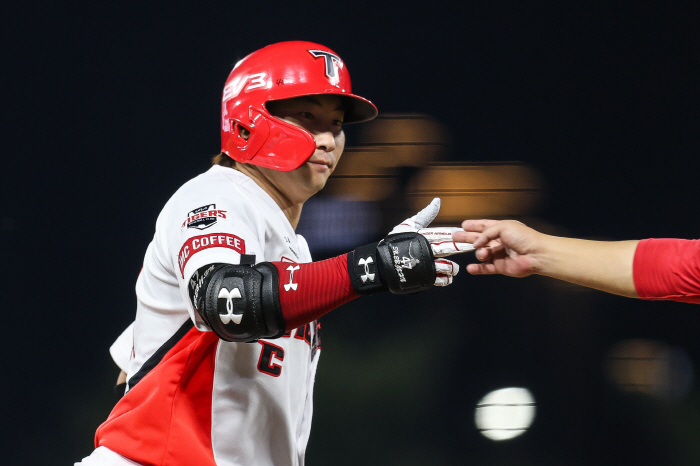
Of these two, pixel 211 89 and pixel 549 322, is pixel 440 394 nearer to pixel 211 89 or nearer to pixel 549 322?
pixel 549 322

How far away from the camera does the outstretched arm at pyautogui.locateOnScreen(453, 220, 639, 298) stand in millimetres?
1309

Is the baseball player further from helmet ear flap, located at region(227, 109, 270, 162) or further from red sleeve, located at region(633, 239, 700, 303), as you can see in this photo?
red sleeve, located at region(633, 239, 700, 303)

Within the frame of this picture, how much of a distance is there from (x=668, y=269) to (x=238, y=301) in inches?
36.9

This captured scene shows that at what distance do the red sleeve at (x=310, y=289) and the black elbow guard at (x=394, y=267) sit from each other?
0.08 ft

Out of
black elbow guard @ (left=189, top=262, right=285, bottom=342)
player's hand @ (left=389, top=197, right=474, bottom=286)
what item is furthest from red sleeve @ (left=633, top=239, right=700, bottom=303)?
black elbow guard @ (left=189, top=262, right=285, bottom=342)

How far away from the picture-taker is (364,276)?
3.63ft

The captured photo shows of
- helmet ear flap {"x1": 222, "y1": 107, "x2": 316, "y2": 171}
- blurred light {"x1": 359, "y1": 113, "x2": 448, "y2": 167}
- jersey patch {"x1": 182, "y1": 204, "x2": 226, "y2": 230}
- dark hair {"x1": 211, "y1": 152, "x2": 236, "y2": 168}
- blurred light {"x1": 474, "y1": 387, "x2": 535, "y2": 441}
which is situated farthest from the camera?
blurred light {"x1": 359, "y1": 113, "x2": 448, "y2": 167}

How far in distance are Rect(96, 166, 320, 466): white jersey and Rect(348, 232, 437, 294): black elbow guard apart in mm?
239

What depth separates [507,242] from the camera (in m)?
1.40

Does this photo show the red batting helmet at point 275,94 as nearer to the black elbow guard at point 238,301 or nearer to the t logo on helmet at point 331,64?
the t logo on helmet at point 331,64

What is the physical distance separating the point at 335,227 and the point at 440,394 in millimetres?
998

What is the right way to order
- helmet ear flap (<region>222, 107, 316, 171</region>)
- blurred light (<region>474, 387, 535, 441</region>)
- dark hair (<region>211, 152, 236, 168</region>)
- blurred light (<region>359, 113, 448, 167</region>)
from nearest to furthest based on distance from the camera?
helmet ear flap (<region>222, 107, 316, 171</region>) → dark hair (<region>211, 152, 236, 168</region>) → blurred light (<region>474, 387, 535, 441</region>) → blurred light (<region>359, 113, 448, 167</region>)

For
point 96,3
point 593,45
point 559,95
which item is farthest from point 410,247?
point 96,3

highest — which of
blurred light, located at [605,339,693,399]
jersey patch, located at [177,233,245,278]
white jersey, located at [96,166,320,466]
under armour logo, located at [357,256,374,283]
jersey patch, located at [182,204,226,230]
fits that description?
jersey patch, located at [182,204,226,230]
